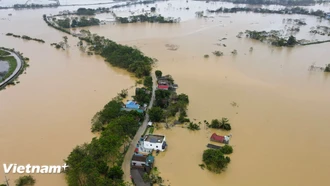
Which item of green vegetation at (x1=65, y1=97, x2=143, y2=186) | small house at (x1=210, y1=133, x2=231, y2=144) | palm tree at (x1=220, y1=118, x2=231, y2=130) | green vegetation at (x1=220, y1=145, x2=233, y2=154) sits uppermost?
green vegetation at (x1=65, y1=97, x2=143, y2=186)

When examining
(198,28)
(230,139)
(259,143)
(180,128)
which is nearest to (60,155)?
(180,128)

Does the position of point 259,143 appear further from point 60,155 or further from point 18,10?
point 18,10

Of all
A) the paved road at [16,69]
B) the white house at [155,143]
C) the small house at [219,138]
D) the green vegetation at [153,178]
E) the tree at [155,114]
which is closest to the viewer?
the green vegetation at [153,178]

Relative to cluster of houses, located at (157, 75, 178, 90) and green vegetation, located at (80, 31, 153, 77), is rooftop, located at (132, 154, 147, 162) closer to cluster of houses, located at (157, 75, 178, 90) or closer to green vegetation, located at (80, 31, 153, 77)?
cluster of houses, located at (157, 75, 178, 90)

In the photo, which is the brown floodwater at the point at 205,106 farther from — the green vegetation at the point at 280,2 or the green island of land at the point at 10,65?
the green vegetation at the point at 280,2

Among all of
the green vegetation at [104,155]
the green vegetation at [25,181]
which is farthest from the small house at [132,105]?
the green vegetation at [25,181]

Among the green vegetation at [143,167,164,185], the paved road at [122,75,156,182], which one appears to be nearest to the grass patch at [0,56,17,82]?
the paved road at [122,75,156,182]

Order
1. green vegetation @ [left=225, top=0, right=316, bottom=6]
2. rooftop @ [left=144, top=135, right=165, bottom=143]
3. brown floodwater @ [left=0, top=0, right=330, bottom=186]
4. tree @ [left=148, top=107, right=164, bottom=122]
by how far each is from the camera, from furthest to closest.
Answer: green vegetation @ [left=225, top=0, right=316, bottom=6], tree @ [left=148, top=107, right=164, bottom=122], rooftop @ [left=144, top=135, right=165, bottom=143], brown floodwater @ [left=0, top=0, right=330, bottom=186]
